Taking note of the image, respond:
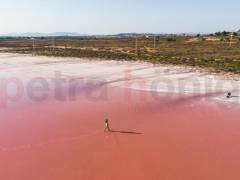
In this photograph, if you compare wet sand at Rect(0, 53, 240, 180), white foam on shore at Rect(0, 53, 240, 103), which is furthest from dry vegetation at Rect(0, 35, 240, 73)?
wet sand at Rect(0, 53, 240, 180)

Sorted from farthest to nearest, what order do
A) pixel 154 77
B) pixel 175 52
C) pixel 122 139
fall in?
pixel 175 52 → pixel 154 77 → pixel 122 139

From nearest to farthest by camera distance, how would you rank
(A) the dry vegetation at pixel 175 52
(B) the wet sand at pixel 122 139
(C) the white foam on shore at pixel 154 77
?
1. (B) the wet sand at pixel 122 139
2. (C) the white foam on shore at pixel 154 77
3. (A) the dry vegetation at pixel 175 52

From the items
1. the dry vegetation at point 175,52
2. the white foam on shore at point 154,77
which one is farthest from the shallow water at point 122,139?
the dry vegetation at point 175,52

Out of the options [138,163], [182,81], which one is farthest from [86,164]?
[182,81]

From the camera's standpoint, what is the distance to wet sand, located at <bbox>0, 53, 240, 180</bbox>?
443 inches

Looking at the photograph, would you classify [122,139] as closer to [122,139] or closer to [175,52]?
[122,139]

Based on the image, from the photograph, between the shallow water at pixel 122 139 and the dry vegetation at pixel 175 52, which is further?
the dry vegetation at pixel 175 52

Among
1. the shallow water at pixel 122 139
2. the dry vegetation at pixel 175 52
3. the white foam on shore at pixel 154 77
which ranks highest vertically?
the dry vegetation at pixel 175 52

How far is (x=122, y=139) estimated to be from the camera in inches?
556

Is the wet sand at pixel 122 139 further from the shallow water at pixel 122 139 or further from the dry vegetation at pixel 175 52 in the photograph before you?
the dry vegetation at pixel 175 52

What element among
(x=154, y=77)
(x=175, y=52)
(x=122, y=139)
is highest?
(x=175, y=52)

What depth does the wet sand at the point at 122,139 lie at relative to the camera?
11250 mm

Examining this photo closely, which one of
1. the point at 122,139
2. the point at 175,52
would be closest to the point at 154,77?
the point at 122,139

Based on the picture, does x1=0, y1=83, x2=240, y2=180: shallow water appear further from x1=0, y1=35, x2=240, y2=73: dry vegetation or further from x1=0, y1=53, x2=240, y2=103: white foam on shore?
x1=0, y1=35, x2=240, y2=73: dry vegetation
